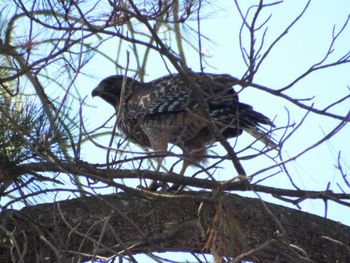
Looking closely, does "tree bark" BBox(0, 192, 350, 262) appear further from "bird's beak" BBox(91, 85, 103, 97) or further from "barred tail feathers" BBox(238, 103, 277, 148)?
"bird's beak" BBox(91, 85, 103, 97)

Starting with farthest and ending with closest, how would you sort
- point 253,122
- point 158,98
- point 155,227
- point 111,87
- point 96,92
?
1. point 111,87
2. point 96,92
3. point 158,98
4. point 253,122
5. point 155,227

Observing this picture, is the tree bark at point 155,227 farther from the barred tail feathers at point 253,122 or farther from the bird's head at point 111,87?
the bird's head at point 111,87

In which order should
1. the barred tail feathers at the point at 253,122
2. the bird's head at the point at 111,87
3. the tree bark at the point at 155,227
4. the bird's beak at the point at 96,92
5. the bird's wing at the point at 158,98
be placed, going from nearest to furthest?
the tree bark at the point at 155,227
the barred tail feathers at the point at 253,122
the bird's wing at the point at 158,98
the bird's beak at the point at 96,92
the bird's head at the point at 111,87

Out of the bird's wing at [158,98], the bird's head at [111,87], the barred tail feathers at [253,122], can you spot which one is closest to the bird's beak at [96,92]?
the bird's head at [111,87]

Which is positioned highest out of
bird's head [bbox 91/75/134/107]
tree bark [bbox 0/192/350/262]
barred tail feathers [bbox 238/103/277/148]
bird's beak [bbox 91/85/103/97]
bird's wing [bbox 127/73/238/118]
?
bird's head [bbox 91/75/134/107]

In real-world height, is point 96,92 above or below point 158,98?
above

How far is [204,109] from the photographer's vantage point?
3762 mm

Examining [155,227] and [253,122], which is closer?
[155,227]

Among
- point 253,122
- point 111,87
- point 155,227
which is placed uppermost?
point 111,87

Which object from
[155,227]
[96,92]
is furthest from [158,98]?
[155,227]

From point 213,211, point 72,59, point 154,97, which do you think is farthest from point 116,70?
point 213,211

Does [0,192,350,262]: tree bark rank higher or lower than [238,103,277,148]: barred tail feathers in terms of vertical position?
lower

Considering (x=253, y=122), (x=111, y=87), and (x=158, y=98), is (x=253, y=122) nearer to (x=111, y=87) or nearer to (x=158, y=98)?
(x=158, y=98)

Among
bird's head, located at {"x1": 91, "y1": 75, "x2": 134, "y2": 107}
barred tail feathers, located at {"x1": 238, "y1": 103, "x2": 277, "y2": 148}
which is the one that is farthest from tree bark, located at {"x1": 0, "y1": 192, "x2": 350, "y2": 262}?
bird's head, located at {"x1": 91, "y1": 75, "x2": 134, "y2": 107}
